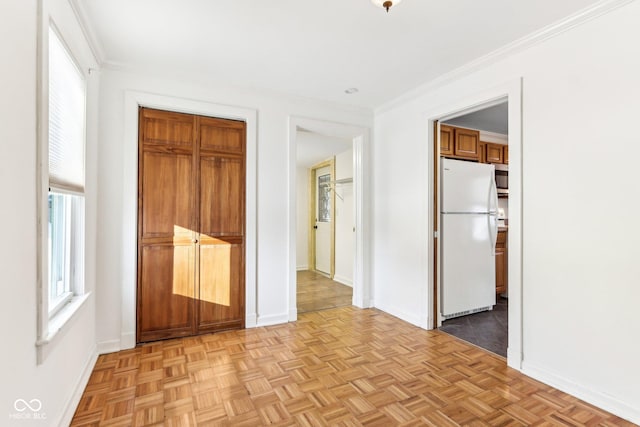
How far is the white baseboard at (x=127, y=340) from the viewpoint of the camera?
290 centimetres

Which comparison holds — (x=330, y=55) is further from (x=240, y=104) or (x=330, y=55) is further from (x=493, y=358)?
(x=493, y=358)

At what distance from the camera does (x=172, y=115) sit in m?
3.17

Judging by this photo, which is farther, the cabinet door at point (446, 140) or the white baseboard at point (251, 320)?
the cabinet door at point (446, 140)

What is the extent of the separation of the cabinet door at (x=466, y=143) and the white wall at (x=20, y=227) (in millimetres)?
3754

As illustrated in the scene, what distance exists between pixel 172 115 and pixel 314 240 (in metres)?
4.39

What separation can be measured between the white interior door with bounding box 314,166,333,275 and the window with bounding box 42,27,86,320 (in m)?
4.35

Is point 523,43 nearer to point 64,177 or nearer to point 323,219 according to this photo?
point 64,177

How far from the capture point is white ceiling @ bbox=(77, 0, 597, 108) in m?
2.09

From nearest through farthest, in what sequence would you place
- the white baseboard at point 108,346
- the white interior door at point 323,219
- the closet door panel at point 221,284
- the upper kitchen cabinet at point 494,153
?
the white baseboard at point 108,346 < the closet door panel at point 221,284 < the upper kitchen cabinet at point 494,153 < the white interior door at point 323,219

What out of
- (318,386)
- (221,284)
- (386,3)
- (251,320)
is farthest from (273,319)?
(386,3)

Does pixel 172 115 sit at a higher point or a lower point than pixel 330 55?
lower

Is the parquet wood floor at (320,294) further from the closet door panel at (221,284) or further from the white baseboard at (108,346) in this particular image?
the white baseboard at (108,346)

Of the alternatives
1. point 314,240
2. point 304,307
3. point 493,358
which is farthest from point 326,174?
point 493,358

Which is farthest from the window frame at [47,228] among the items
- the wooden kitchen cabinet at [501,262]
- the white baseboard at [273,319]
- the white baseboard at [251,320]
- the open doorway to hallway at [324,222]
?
the wooden kitchen cabinet at [501,262]
